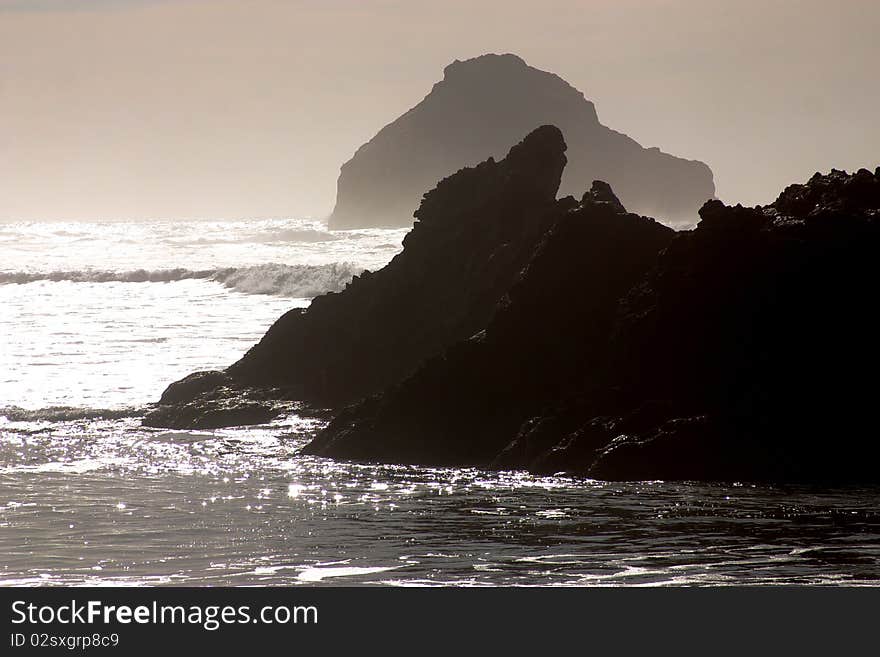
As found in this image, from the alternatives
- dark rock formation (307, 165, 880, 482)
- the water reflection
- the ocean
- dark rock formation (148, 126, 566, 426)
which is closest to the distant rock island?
dark rock formation (307, 165, 880, 482)

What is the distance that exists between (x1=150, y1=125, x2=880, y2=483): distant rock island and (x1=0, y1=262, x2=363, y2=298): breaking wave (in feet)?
175

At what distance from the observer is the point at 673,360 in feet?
117

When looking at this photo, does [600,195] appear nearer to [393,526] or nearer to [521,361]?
[521,361]

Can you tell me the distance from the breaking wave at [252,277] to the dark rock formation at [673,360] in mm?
54447

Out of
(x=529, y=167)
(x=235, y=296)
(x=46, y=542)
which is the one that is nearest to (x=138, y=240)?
(x=235, y=296)

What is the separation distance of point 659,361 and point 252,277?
71276 millimetres

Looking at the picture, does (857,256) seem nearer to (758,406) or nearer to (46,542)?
(758,406)

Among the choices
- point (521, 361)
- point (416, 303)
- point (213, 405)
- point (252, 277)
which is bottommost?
point (213, 405)

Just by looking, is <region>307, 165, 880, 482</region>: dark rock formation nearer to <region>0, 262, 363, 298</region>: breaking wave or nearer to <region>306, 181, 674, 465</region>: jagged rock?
<region>306, 181, 674, 465</region>: jagged rock

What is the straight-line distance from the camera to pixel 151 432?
145ft

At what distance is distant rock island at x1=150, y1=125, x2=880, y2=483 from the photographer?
3319 centimetres


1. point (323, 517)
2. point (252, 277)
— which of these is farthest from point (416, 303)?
point (252, 277)

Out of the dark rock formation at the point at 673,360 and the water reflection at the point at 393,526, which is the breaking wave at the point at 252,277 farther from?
the water reflection at the point at 393,526

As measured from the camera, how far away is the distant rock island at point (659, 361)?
33188mm
